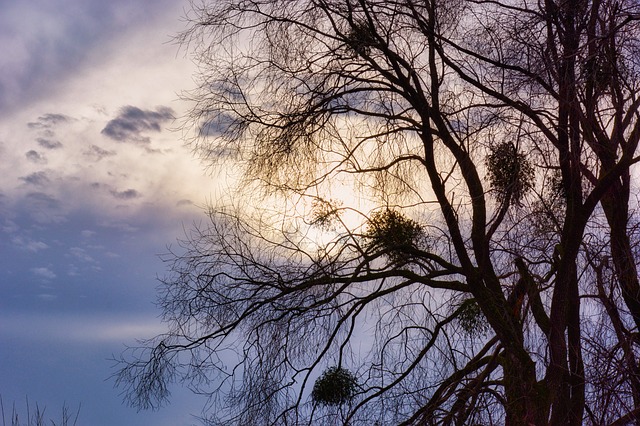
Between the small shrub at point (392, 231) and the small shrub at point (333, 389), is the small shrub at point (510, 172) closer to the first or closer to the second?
the small shrub at point (392, 231)

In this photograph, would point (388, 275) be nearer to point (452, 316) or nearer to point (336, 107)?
point (452, 316)

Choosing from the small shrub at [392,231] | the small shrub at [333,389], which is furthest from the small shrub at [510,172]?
the small shrub at [333,389]

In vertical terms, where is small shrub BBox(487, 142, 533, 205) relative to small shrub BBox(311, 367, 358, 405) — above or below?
above

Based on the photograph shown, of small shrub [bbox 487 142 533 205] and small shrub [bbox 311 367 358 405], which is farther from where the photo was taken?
small shrub [bbox 311 367 358 405]

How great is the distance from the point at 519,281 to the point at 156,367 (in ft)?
9.66

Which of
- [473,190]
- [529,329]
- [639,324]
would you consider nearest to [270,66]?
[473,190]

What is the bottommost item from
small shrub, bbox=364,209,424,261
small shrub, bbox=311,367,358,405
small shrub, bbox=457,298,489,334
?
small shrub, bbox=311,367,358,405

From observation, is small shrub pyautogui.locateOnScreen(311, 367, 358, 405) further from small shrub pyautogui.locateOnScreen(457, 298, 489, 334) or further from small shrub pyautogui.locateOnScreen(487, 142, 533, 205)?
small shrub pyautogui.locateOnScreen(487, 142, 533, 205)

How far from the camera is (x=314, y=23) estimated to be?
19.6 feet

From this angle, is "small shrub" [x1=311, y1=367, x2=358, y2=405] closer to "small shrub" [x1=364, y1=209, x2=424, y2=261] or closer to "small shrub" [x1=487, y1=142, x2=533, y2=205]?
"small shrub" [x1=364, y1=209, x2=424, y2=261]

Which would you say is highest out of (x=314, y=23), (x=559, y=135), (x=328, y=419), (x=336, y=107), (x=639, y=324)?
(x=314, y=23)

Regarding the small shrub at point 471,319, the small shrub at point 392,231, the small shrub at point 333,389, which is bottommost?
the small shrub at point 333,389

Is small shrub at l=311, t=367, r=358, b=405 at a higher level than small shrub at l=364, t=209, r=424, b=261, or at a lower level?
lower

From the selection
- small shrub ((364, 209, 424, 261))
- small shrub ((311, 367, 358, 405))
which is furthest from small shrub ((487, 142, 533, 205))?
small shrub ((311, 367, 358, 405))
